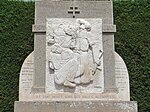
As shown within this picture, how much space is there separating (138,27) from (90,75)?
10.5ft

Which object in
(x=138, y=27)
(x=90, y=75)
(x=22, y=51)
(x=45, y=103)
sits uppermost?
(x=138, y=27)

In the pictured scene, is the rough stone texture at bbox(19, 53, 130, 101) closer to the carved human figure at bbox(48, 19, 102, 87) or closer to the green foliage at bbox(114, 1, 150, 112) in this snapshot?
the carved human figure at bbox(48, 19, 102, 87)

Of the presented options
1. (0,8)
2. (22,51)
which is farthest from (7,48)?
(0,8)

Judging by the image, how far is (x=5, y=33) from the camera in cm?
949

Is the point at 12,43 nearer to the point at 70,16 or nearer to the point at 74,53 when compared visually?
the point at 70,16

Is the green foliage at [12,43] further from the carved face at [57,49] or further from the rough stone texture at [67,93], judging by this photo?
the carved face at [57,49]

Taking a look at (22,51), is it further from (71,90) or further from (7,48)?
(71,90)

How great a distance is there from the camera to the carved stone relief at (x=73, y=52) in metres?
7.10

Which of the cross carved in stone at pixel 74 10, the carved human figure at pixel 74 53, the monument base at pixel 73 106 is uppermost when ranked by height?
the cross carved in stone at pixel 74 10

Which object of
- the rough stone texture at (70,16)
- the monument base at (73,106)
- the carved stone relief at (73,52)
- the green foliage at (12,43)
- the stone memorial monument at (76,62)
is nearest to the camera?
the monument base at (73,106)

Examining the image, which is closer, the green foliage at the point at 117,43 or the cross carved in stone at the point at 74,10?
the cross carved in stone at the point at 74,10

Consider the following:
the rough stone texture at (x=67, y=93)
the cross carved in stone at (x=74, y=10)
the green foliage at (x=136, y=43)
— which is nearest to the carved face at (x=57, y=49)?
the rough stone texture at (x=67, y=93)

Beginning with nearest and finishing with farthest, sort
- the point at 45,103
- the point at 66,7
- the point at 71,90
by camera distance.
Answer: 1. the point at 45,103
2. the point at 71,90
3. the point at 66,7

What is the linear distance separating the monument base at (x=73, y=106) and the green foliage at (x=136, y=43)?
2.43 metres
